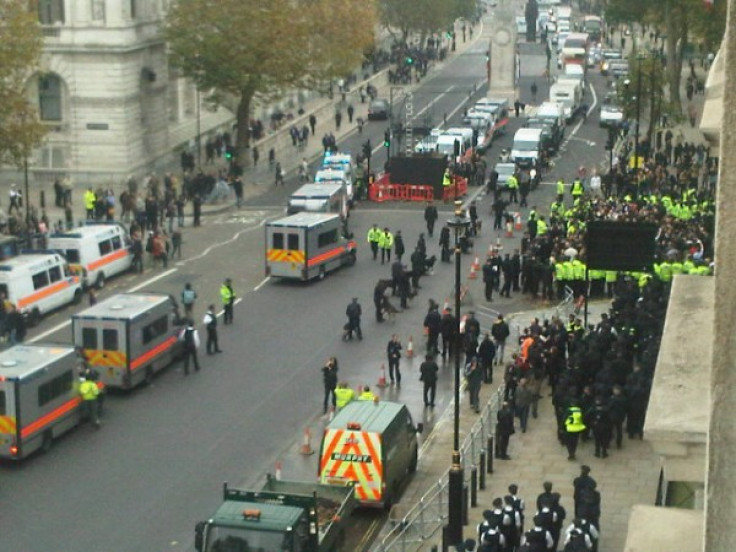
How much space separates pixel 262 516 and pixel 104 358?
1405 centimetres

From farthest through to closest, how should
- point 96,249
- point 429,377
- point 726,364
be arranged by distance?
point 96,249 → point 429,377 → point 726,364

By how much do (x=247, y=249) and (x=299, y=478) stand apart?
24.8 metres

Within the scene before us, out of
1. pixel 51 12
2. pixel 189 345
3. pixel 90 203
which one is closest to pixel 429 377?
pixel 189 345

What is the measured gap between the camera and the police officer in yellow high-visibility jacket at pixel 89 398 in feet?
111

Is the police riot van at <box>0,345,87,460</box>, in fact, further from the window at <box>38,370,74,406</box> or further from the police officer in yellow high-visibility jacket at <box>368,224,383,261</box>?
the police officer in yellow high-visibility jacket at <box>368,224,383,261</box>

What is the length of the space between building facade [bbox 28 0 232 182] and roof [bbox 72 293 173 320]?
3026 cm

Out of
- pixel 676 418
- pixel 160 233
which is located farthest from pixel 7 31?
pixel 676 418

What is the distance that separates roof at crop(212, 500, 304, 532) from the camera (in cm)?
2281

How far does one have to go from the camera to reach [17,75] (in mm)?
55719

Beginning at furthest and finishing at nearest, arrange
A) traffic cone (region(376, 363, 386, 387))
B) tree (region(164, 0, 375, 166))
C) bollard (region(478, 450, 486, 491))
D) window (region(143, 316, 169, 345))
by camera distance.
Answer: tree (region(164, 0, 375, 166)), traffic cone (region(376, 363, 386, 387)), window (region(143, 316, 169, 345)), bollard (region(478, 450, 486, 491))

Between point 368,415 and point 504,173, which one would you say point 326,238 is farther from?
point 368,415

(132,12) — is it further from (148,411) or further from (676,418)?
(676,418)

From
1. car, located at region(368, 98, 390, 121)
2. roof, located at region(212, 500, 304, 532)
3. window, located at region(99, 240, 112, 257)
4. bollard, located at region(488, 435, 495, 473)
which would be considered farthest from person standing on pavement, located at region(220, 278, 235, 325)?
car, located at region(368, 98, 390, 121)

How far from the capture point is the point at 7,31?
183ft
